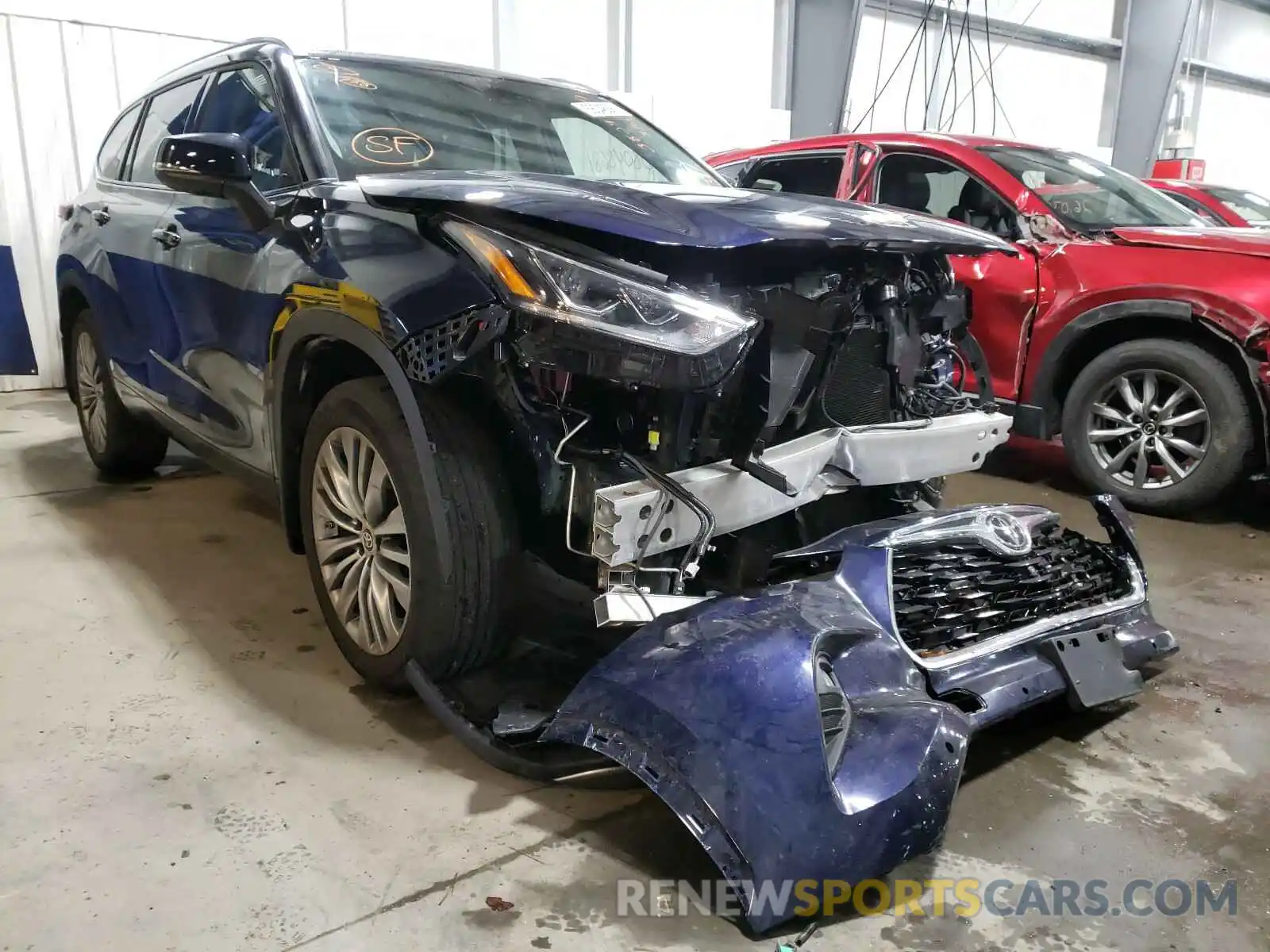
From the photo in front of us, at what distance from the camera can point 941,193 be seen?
15.3 feet

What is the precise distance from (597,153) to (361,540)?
1.52m

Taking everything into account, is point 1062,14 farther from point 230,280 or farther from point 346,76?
point 230,280

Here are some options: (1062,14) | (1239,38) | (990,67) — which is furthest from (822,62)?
(1239,38)

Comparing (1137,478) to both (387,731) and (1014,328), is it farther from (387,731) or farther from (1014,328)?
(387,731)

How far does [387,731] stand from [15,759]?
0.80 metres

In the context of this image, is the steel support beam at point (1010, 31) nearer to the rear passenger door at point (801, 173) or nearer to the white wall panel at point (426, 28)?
the white wall panel at point (426, 28)

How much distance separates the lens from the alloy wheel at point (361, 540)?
221 cm

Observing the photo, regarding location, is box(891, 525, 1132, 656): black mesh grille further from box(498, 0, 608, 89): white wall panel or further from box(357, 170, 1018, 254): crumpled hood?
box(498, 0, 608, 89): white wall panel

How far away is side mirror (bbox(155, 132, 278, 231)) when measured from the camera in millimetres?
2352

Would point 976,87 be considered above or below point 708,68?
above

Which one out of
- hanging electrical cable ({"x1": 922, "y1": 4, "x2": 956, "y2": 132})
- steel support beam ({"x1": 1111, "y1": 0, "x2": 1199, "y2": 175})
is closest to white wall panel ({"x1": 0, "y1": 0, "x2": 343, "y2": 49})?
hanging electrical cable ({"x1": 922, "y1": 4, "x2": 956, "y2": 132})

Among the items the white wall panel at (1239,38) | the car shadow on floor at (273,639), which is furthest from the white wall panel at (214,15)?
the white wall panel at (1239,38)

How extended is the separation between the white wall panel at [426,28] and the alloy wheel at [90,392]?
3.93 meters

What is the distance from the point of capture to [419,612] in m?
2.11
